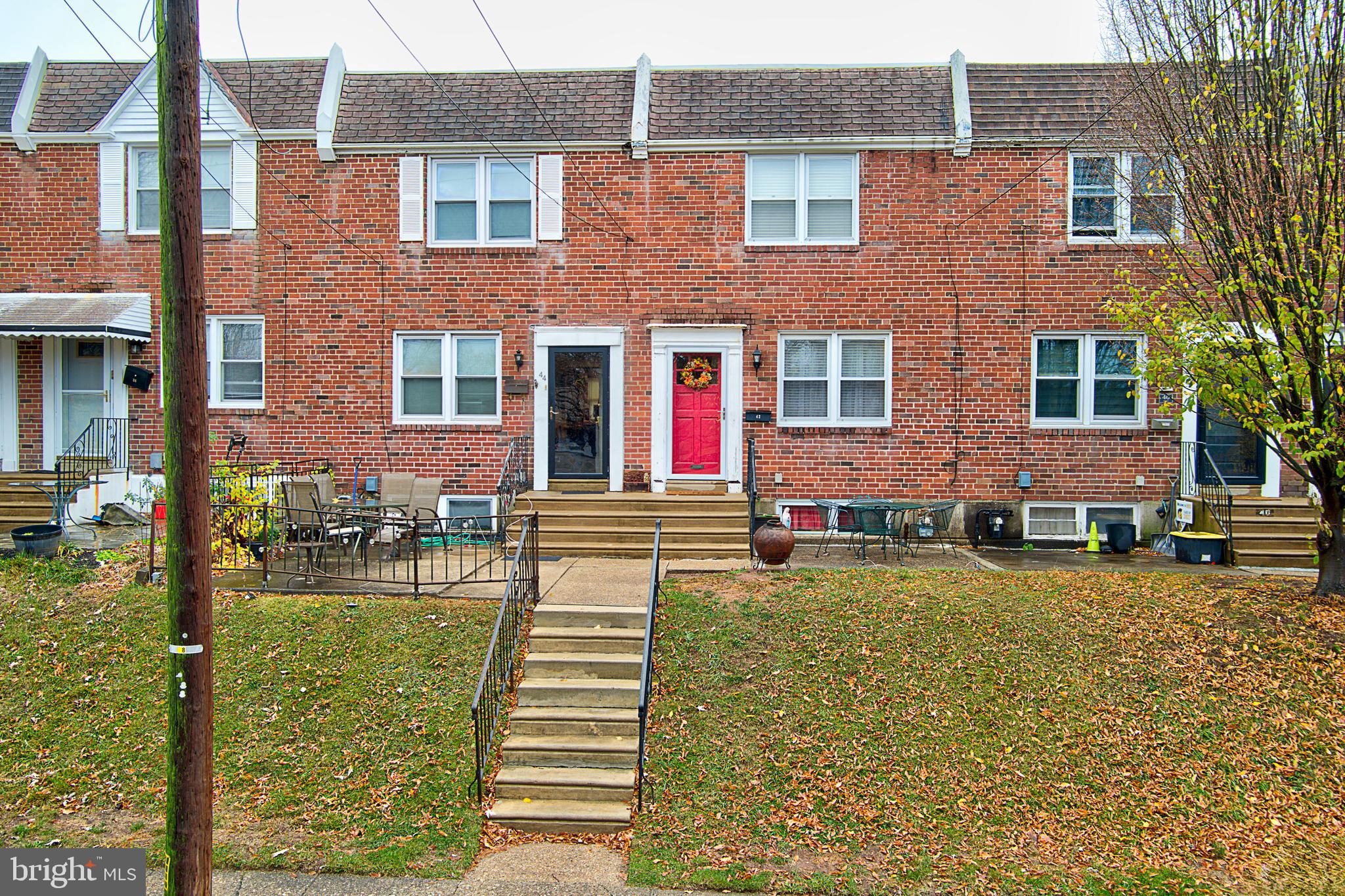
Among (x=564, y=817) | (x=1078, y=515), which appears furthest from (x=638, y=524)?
(x=1078, y=515)

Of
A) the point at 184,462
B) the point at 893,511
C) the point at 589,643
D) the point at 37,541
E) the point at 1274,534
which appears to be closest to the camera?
the point at 184,462

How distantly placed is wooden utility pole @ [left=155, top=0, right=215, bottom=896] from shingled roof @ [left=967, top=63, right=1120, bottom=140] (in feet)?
40.1

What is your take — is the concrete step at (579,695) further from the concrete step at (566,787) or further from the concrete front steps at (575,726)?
the concrete step at (566,787)

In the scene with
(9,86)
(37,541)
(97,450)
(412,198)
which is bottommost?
(37,541)

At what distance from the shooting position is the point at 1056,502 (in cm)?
1403

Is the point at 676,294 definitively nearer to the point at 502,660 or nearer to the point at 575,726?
the point at 502,660

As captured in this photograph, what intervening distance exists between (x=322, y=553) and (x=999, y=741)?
8.10m

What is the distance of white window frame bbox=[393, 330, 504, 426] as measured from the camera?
568 inches

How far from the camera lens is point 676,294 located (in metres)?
14.2

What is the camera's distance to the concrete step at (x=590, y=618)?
29.2ft

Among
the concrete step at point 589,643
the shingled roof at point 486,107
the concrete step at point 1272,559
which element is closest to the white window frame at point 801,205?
the shingled roof at point 486,107

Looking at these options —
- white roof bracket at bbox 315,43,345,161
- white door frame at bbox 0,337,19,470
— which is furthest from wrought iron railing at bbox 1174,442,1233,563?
white door frame at bbox 0,337,19,470

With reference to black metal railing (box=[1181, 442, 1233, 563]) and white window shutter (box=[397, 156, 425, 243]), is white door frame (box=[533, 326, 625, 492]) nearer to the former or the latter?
white window shutter (box=[397, 156, 425, 243])

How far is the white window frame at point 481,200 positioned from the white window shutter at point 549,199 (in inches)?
3.2
